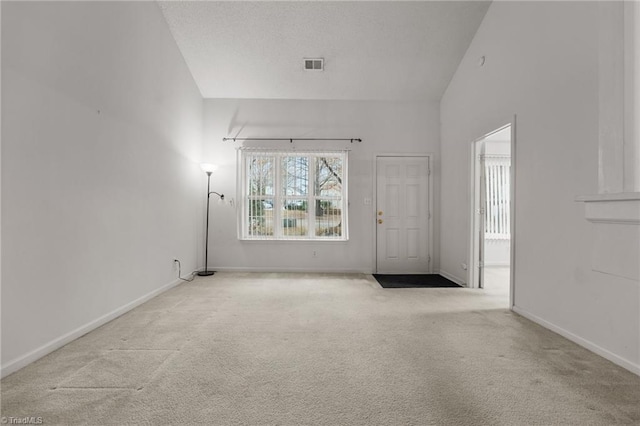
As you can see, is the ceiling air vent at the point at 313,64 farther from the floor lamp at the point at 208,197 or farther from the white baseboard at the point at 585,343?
the white baseboard at the point at 585,343

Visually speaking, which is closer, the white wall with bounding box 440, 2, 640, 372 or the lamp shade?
the white wall with bounding box 440, 2, 640, 372

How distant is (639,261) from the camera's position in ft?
3.37

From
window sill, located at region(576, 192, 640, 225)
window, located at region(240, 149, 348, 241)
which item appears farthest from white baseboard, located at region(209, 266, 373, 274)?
window sill, located at region(576, 192, 640, 225)

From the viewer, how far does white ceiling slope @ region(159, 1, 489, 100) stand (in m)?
3.67

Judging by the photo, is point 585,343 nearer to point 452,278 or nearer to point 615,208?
point 615,208

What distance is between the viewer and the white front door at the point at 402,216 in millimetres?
5047

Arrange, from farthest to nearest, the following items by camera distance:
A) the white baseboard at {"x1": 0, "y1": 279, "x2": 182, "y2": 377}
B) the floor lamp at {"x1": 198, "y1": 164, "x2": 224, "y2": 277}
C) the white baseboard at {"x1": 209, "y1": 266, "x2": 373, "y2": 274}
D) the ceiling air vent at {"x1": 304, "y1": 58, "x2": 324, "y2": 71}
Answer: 1. the white baseboard at {"x1": 209, "y1": 266, "x2": 373, "y2": 274}
2. the floor lamp at {"x1": 198, "y1": 164, "x2": 224, "y2": 277}
3. the ceiling air vent at {"x1": 304, "y1": 58, "x2": 324, "y2": 71}
4. the white baseboard at {"x1": 0, "y1": 279, "x2": 182, "y2": 377}

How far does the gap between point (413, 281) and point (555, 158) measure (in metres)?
2.44

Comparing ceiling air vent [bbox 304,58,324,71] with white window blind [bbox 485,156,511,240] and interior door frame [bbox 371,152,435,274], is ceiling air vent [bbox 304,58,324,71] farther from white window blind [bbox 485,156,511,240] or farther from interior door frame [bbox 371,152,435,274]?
white window blind [bbox 485,156,511,240]

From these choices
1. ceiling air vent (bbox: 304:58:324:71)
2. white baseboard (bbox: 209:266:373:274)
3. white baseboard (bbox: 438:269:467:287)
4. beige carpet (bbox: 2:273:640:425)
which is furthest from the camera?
white baseboard (bbox: 209:266:373:274)

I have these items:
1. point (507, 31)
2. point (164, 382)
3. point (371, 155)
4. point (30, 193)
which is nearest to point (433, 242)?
point (371, 155)

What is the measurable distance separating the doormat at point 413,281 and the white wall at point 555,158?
1.26 m

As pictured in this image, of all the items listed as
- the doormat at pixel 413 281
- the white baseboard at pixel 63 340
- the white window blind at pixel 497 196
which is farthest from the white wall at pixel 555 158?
the white baseboard at pixel 63 340

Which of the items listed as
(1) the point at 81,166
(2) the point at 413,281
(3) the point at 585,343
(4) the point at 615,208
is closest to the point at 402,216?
(2) the point at 413,281
